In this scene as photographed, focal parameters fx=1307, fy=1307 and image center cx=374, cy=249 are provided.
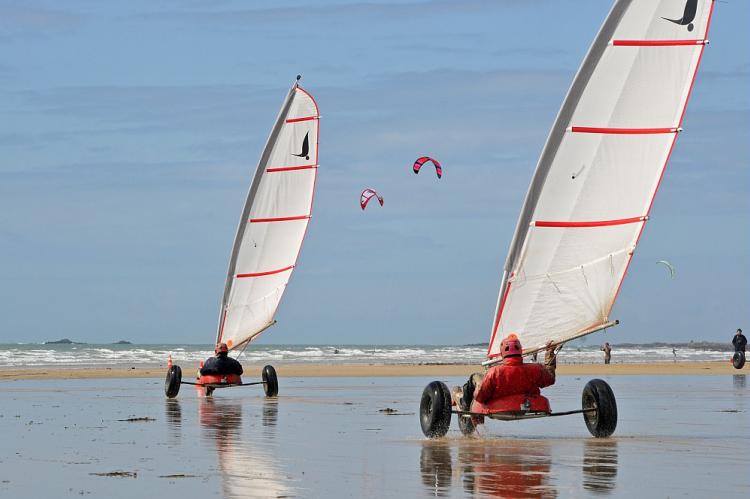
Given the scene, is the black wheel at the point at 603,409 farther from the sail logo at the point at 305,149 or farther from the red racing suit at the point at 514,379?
the sail logo at the point at 305,149

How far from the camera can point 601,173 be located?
18.8 metres

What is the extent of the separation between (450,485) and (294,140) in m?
22.3

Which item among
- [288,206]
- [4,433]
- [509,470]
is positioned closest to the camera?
[509,470]

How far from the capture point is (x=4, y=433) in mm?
19812

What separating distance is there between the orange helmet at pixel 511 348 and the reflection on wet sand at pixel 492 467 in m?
1.20

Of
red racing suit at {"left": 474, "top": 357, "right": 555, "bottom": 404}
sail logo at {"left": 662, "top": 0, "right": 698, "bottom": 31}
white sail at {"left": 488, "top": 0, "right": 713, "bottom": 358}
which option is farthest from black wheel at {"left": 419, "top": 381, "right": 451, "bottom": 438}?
sail logo at {"left": 662, "top": 0, "right": 698, "bottom": 31}

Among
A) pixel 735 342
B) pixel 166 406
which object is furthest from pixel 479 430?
pixel 735 342

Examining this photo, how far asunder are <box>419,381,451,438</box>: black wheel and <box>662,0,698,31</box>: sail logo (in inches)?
239

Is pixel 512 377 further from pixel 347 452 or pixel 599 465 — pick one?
pixel 599 465

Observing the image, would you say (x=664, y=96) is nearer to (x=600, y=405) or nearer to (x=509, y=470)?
(x=600, y=405)

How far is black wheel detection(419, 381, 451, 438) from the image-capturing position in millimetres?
17922

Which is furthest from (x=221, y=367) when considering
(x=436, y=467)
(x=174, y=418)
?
(x=436, y=467)

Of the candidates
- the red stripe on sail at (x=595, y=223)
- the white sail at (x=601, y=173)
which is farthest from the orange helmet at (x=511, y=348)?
the red stripe on sail at (x=595, y=223)

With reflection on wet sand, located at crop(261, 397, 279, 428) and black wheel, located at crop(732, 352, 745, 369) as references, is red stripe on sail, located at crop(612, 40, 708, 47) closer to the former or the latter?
reflection on wet sand, located at crop(261, 397, 279, 428)
